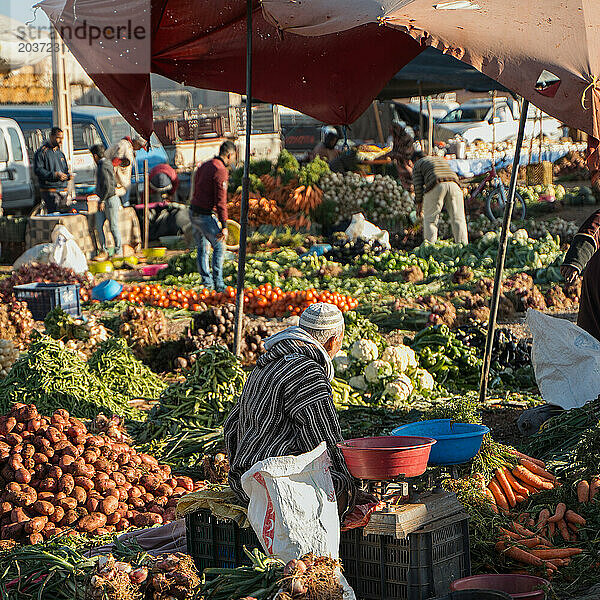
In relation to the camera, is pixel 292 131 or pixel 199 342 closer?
pixel 199 342

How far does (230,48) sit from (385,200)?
8.83m

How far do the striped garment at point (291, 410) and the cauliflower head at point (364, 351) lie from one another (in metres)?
3.83

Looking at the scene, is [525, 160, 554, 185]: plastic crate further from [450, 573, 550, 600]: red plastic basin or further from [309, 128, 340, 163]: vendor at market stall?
[450, 573, 550, 600]: red plastic basin

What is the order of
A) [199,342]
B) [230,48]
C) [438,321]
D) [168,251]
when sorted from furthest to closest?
[168,251], [438,321], [199,342], [230,48]

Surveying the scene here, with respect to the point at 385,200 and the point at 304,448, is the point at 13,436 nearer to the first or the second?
the point at 304,448

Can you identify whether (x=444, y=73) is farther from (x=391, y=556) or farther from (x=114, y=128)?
(x=114, y=128)

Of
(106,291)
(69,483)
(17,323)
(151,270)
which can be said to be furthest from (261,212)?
(69,483)

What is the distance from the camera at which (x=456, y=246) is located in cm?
1355

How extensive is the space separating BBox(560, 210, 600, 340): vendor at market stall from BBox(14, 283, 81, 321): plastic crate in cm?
522

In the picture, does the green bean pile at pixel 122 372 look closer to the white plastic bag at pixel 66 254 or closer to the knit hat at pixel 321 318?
the knit hat at pixel 321 318

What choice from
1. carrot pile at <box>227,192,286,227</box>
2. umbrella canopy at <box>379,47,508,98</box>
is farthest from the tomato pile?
carrot pile at <box>227,192,286,227</box>

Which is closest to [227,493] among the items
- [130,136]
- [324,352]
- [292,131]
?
[324,352]

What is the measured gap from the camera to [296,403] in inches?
141

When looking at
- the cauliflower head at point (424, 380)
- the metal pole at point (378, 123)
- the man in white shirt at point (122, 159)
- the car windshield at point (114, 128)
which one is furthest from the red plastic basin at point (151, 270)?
the metal pole at point (378, 123)
